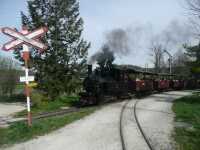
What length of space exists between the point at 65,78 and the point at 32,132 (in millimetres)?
15051

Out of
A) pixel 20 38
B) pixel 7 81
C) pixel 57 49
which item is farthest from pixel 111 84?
pixel 7 81

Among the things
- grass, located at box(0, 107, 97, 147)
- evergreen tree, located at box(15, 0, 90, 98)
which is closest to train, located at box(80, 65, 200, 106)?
evergreen tree, located at box(15, 0, 90, 98)

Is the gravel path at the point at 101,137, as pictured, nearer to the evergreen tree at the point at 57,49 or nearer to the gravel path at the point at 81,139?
the gravel path at the point at 81,139

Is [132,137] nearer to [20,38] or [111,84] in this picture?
[20,38]

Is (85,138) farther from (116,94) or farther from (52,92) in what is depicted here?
(52,92)

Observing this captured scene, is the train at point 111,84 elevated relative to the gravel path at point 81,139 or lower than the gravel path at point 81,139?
elevated

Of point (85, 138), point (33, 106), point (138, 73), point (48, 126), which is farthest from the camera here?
point (138, 73)

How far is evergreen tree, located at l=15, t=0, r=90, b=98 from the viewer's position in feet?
82.5

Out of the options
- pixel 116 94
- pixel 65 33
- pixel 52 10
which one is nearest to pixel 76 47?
pixel 65 33

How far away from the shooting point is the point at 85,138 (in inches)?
378

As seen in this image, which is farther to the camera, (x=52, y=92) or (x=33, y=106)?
(x=52, y=92)

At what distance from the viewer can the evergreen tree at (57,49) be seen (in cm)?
2516

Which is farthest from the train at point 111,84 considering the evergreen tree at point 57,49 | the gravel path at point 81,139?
the gravel path at point 81,139

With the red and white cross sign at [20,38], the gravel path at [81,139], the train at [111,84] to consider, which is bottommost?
the gravel path at [81,139]
